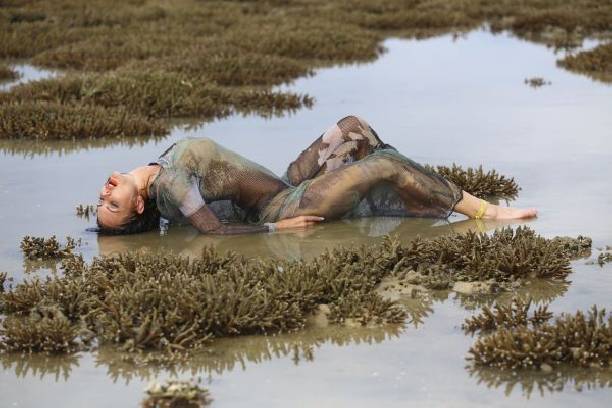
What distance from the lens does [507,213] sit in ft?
27.1

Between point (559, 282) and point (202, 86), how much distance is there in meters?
8.15

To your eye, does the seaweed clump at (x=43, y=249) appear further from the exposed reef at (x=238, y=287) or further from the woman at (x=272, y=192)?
the woman at (x=272, y=192)

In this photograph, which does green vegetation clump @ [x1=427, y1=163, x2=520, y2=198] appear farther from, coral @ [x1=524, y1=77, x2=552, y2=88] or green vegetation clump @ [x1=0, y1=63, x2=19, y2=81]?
green vegetation clump @ [x1=0, y1=63, x2=19, y2=81]

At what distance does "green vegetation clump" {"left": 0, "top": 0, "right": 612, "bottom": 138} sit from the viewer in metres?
13.8

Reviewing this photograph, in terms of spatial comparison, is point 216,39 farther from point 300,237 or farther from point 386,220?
point 300,237

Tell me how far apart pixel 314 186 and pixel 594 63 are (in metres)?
9.44

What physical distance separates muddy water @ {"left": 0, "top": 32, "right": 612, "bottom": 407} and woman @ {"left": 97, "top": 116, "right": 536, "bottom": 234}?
5.0 inches

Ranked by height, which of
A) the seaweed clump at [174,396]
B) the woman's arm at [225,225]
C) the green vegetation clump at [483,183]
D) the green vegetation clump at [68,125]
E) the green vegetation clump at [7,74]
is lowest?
the seaweed clump at [174,396]

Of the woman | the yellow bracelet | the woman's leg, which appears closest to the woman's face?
the woman

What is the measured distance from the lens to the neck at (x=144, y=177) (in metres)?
7.99

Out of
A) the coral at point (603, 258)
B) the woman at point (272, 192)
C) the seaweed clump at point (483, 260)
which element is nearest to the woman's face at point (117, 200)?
the woman at point (272, 192)

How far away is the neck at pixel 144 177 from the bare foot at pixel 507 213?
2.35 meters

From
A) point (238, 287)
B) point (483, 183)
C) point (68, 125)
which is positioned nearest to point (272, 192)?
point (483, 183)

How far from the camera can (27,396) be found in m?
5.30
